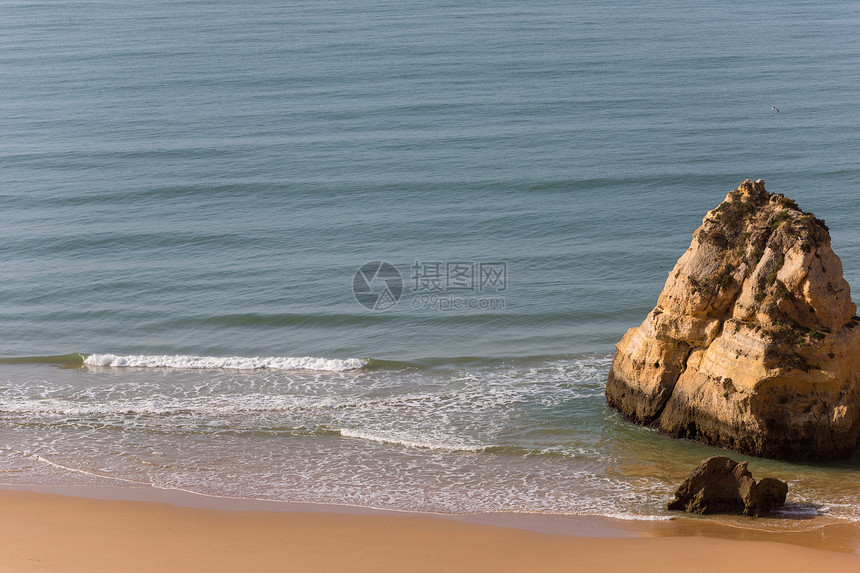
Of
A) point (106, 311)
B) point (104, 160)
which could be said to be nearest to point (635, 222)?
point (106, 311)

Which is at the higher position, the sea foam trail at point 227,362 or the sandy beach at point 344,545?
the sea foam trail at point 227,362

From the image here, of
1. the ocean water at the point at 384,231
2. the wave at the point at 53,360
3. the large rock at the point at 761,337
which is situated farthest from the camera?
the wave at the point at 53,360

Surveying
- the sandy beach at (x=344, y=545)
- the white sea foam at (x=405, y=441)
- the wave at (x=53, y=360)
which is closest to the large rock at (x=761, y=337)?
the sandy beach at (x=344, y=545)

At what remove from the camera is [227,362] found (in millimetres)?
18266

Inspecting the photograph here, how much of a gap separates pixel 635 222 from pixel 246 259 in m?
11.7

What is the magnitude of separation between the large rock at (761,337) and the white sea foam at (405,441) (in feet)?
11.0

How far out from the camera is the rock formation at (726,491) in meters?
11.0

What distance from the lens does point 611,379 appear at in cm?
1503

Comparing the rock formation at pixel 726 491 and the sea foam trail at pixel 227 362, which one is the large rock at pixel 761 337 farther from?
the sea foam trail at pixel 227 362

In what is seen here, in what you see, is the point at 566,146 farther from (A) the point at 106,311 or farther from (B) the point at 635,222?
(A) the point at 106,311

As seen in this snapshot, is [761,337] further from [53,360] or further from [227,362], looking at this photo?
[53,360]

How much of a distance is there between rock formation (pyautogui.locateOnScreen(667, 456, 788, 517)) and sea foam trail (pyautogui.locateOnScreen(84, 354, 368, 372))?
8522 mm

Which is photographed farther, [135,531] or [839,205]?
[839,205]

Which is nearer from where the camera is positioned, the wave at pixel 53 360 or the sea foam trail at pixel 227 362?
the sea foam trail at pixel 227 362
